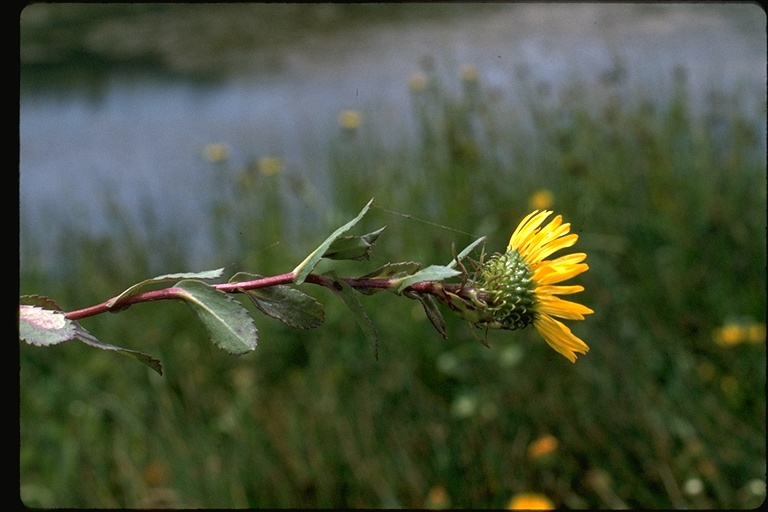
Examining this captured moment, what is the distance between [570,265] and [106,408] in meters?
2.26

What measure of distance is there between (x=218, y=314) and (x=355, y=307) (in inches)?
2.6

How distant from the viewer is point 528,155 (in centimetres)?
290

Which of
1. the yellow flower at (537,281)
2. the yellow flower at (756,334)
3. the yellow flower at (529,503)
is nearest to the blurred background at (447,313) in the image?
the yellow flower at (756,334)

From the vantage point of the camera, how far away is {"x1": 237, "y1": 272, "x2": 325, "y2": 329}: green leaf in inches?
15.5

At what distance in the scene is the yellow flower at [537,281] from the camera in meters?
0.40

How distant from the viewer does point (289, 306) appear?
40cm

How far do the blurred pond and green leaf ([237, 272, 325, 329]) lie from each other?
275 cm

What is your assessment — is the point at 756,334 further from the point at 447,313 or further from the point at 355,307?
the point at 355,307

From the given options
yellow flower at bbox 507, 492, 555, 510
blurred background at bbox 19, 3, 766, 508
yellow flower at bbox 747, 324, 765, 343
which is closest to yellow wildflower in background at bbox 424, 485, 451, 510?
blurred background at bbox 19, 3, 766, 508

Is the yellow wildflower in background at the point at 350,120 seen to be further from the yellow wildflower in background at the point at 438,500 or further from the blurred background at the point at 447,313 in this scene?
the yellow wildflower in background at the point at 438,500

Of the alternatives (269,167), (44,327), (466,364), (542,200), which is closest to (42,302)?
(44,327)

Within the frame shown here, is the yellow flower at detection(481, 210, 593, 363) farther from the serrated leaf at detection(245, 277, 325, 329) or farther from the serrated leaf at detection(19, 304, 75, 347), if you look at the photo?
the serrated leaf at detection(19, 304, 75, 347)

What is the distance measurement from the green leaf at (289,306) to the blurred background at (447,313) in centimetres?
29

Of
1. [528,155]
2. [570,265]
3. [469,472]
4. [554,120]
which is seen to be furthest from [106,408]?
[570,265]
